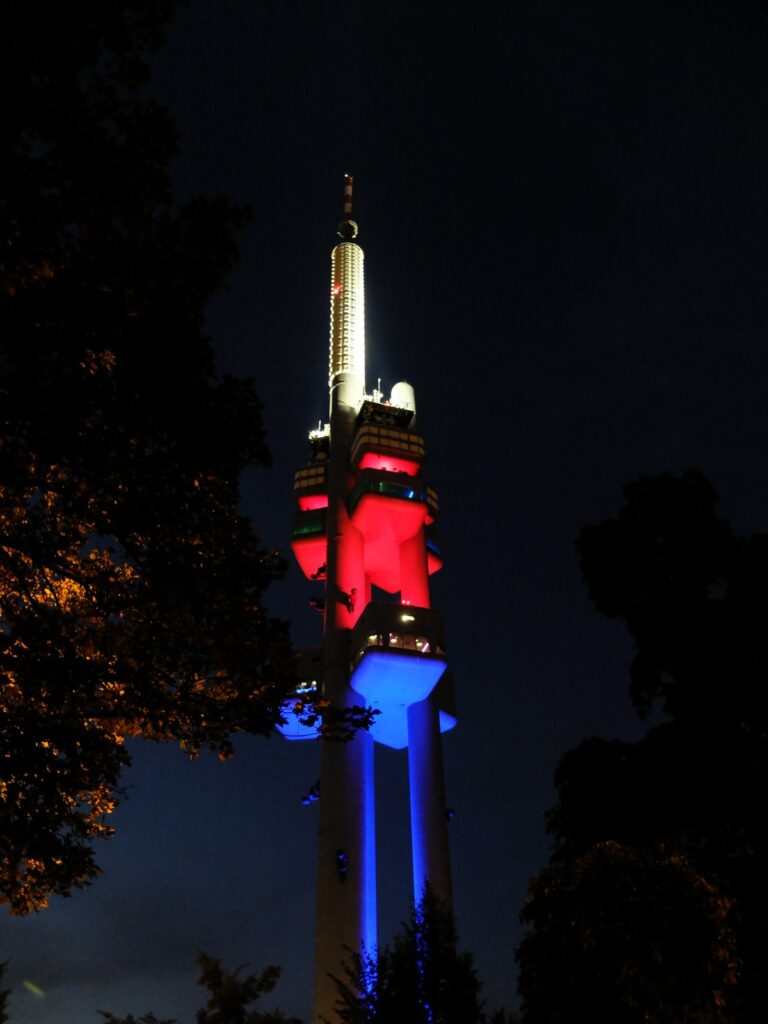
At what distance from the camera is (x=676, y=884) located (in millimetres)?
22000

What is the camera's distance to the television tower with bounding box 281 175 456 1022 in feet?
176

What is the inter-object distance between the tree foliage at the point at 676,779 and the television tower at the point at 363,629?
2048cm

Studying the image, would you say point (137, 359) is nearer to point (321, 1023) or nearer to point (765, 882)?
point (765, 882)

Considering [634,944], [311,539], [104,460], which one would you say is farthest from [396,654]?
[104,460]

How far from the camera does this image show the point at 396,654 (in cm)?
5703

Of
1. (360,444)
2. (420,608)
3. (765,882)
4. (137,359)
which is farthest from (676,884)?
(360,444)

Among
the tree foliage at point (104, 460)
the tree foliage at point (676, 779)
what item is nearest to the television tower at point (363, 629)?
the tree foliage at point (676, 779)

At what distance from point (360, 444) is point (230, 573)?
2135 inches

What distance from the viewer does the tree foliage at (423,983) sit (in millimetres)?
19594

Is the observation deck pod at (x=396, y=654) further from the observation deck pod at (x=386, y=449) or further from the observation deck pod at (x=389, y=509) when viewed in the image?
the observation deck pod at (x=386, y=449)

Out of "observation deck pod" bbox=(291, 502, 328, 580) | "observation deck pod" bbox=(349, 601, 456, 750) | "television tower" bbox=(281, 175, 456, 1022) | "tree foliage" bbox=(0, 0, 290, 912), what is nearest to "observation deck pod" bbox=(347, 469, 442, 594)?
"television tower" bbox=(281, 175, 456, 1022)

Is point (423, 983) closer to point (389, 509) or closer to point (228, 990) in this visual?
point (228, 990)

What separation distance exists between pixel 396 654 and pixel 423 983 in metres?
36.7

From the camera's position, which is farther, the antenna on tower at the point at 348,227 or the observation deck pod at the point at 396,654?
the antenna on tower at the point at 348,227
